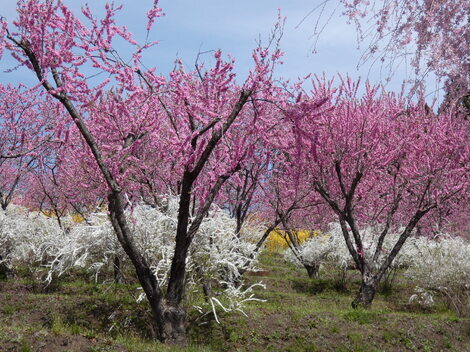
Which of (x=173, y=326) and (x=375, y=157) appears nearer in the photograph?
(x=173, y=326)

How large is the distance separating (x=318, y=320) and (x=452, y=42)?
544 cm

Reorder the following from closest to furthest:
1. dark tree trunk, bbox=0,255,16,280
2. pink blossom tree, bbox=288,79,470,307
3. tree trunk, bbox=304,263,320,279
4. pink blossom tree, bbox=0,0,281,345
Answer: pink blossom tree, bbox=0,0,281,345
pink blossom tree, bbox=288,79,470,307
dark tree trunk, bbox=0,255,16,280
tree trunk, bbox=304,263,320,279

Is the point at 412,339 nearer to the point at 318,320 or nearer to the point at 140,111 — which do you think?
the point at 318,320

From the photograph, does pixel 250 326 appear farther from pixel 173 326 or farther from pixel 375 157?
pixel 375 157

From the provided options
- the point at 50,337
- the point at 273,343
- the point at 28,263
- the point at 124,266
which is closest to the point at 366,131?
the point at 273,343

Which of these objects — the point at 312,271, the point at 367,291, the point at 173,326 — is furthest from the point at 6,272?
the point at 367,291

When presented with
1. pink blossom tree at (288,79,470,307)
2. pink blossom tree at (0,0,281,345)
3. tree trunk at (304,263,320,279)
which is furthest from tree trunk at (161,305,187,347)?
tree trunk at (304,263,320,279)

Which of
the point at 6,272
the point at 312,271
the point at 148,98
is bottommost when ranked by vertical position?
the point at 6,272

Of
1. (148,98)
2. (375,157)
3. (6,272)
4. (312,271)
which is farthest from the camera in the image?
(312,271)

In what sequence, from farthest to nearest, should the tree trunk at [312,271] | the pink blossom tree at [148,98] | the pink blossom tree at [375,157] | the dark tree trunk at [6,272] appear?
the tree trunk at [312,271], the dark tree trunk at [6,272], the pink blossom tree at [375,157], the pink blossom tree at [148,98]

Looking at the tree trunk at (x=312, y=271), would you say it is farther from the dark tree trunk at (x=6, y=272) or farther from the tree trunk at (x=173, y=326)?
the tree trunk at (x=173, y=326)

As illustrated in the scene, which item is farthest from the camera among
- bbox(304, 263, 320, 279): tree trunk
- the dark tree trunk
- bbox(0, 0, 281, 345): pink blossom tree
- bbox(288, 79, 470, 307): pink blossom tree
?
bbox(304, 263, 320, 279): tree trunk

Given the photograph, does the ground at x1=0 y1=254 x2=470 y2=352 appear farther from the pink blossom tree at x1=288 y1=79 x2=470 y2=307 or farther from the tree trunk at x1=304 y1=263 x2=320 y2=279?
the tree trunk at x1=304 y1=263 x2=320 y2=279

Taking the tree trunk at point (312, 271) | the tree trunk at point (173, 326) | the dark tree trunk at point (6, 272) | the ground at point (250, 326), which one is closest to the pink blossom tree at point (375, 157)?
the ground at point (250, 326)
